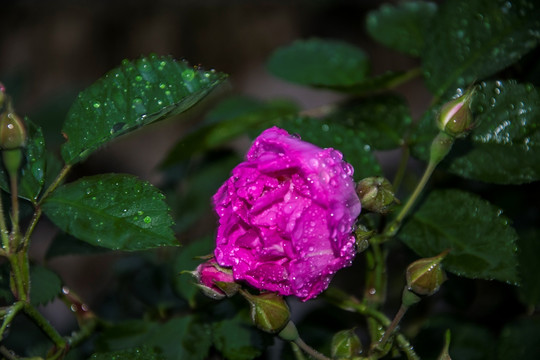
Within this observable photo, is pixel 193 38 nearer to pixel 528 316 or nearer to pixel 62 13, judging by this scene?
pixel 62 13

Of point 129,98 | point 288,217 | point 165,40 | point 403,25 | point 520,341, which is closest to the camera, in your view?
point 288,217

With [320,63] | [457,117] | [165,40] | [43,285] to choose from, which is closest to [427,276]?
[457,117]

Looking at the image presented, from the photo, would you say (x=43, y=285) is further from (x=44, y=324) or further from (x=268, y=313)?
(x=268, y=313)

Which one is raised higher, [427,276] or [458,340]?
[427,276]

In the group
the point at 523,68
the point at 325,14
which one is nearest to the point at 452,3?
the point at 523,68

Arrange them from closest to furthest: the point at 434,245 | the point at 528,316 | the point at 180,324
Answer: the point at 434,245
the point at 180,324
the point at 528,316

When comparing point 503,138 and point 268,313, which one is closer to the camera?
point 268,313

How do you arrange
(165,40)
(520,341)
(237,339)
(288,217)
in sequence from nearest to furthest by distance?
(288,217) < (237,339) < (520,341) < (165,40)
